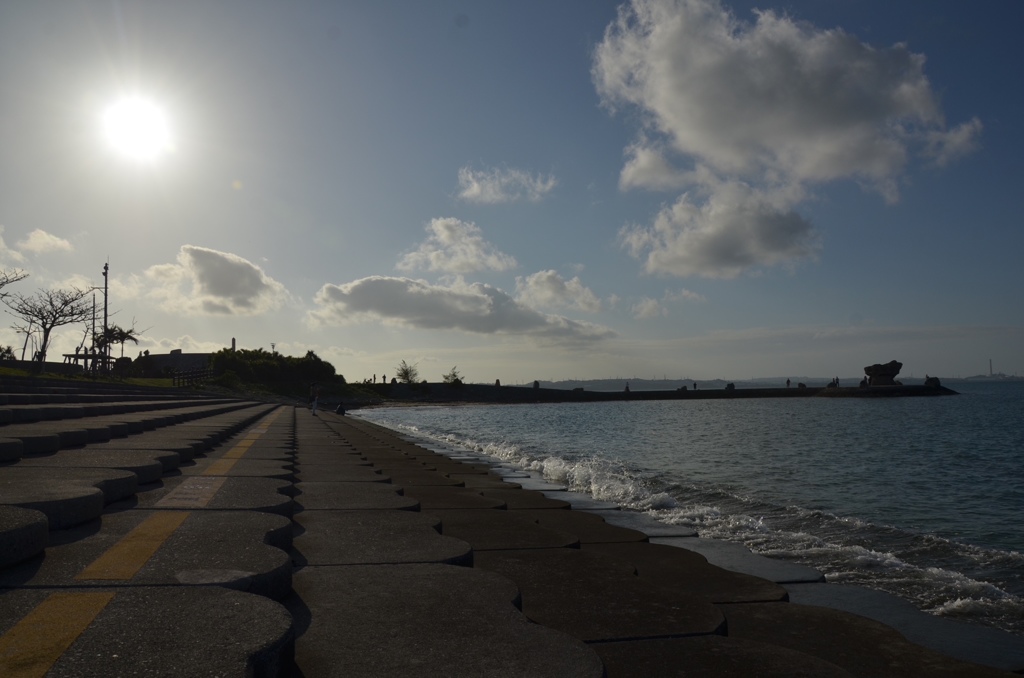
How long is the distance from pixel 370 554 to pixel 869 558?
5.07m

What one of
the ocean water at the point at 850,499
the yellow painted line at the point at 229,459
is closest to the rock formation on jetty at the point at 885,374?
the ocean water at the point at 850,499

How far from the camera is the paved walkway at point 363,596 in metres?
1.98

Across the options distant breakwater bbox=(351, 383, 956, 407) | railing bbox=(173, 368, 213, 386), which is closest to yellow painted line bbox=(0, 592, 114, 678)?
railing bbox=(173, 368, 213, 386)

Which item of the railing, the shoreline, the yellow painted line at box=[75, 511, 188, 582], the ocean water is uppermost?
the railing

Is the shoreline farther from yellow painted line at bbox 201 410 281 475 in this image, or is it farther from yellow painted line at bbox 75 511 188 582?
yellow painted line at bbox 201 410 281 475

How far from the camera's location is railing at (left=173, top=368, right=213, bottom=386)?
143 feet

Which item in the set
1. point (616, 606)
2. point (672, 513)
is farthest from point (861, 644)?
point (672, 513)

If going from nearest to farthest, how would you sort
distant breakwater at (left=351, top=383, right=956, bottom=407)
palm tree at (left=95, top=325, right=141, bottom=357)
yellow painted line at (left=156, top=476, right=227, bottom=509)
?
yellow painted line at (left=156, top=476, right=227, bottom=509)
palm tree at (left=95, top=325, right=141, bottom=357)
distant breakwater at (left=351, top=383, right=956, bottom=407)

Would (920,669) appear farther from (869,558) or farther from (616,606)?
(869,558)

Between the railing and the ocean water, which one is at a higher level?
the railing

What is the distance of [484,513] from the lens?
5.53 metres

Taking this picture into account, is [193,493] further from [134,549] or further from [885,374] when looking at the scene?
[885,374]

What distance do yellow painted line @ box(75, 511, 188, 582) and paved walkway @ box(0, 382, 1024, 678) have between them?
0.04 ft

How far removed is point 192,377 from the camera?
4856 cm
